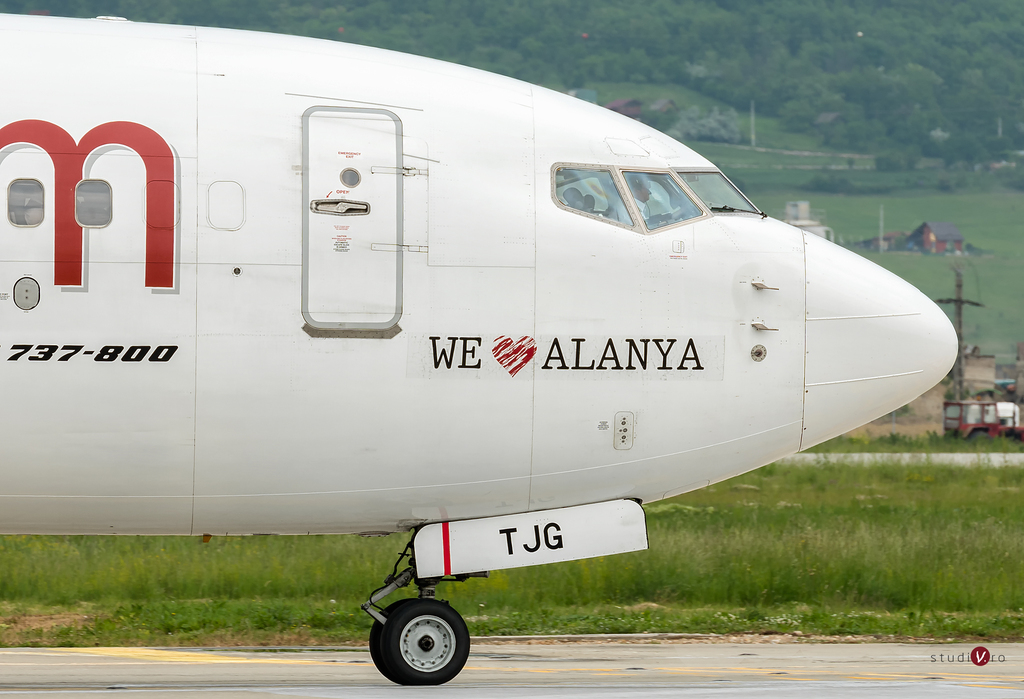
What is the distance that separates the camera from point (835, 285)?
1002 centimetres

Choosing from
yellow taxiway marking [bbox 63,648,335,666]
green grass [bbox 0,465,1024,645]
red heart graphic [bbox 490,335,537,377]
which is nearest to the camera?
red heart graphic [bbox 490,335,537,377]

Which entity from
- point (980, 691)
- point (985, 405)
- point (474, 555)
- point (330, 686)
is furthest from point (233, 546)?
point (985, 405)

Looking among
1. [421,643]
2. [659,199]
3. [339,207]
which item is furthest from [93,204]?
[659,199]

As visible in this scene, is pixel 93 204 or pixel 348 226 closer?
pixel 93 204

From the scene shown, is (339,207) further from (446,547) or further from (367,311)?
(446,547)

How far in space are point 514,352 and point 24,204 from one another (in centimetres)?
356

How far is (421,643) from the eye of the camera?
9922mm

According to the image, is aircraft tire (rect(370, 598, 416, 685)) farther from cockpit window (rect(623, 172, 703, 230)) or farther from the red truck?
the red truck

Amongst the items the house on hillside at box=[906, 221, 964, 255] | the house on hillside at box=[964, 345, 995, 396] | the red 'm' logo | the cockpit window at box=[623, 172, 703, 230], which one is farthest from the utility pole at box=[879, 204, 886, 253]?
the red 'm' logo

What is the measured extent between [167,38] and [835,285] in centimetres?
536

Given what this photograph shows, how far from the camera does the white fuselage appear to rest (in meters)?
9.01

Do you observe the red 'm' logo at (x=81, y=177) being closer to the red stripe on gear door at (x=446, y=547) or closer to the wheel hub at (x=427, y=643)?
the red stripe on gear door at (x=446, y=547)

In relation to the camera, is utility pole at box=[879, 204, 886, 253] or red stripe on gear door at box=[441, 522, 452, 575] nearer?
red stripe on gear door at box=[441, 522, 452, 575]

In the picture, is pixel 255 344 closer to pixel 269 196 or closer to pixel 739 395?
pixel 269 196
